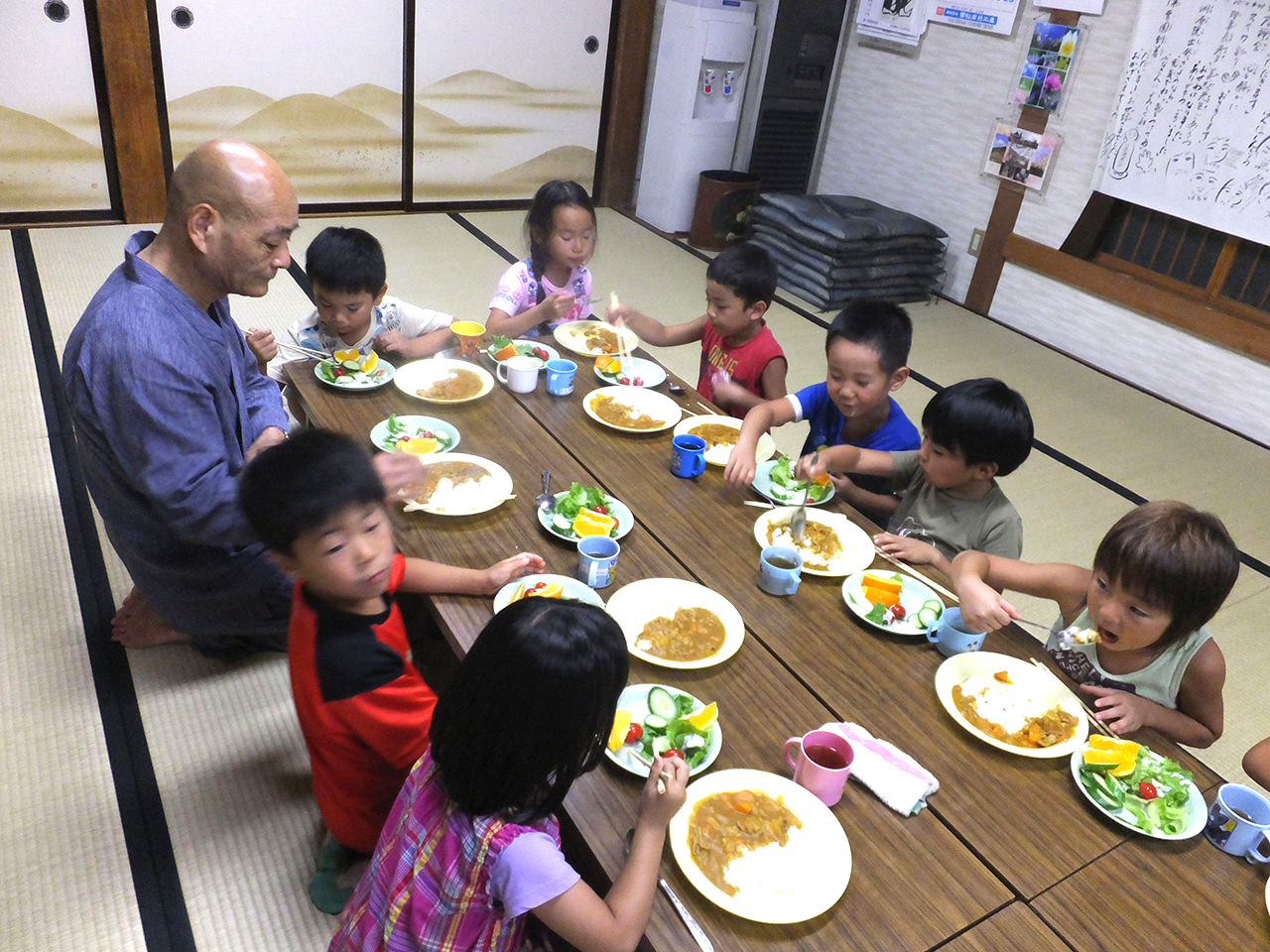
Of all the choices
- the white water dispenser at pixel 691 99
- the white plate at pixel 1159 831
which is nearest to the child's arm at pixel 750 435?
the white plate at pixel 1159 831

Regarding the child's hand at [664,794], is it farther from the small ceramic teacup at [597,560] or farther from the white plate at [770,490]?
the white plate at [770,490]

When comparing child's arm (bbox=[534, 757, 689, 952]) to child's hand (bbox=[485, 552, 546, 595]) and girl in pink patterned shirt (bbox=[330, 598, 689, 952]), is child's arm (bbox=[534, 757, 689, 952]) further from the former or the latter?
child's hand (bbox=[485, 552, 546, 595])

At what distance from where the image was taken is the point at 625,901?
1.02 m

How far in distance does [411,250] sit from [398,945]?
13.3ft

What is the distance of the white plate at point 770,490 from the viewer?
6.32 ft

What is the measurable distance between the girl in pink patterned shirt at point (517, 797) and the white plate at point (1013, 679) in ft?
1.78

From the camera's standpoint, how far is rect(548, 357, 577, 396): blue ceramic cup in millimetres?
2229

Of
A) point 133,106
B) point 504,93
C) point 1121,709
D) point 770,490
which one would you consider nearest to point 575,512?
point 770,490

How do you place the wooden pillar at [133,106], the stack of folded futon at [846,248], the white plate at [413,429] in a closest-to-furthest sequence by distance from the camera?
the white plate at [413,429] < the wooden pillar at [133,106] < the stack of folded futon at [846,248]

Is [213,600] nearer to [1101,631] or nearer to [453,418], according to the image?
[453,418]

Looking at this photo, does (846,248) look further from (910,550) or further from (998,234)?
(910,550)

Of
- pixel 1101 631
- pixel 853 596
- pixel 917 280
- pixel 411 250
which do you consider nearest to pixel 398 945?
pixel 853 596

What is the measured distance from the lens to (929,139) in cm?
493

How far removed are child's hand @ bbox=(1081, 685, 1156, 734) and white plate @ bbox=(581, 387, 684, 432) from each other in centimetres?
109
